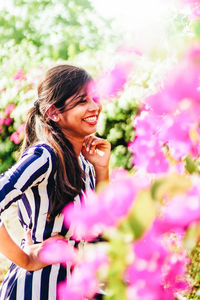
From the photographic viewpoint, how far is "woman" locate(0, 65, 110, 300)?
1.74 meters

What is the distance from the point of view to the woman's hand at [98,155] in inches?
93.9

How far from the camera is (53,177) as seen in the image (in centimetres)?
191

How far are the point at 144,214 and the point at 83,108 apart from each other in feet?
4.86

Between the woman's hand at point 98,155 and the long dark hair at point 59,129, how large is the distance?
312mm

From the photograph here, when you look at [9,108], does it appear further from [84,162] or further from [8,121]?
[84,162]

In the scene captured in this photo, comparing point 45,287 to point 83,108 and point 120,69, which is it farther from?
point 120,69

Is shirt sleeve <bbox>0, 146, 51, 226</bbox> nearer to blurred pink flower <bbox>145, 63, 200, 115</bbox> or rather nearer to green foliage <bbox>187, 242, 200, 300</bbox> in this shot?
blurred pink flower <bbox>145, 63, 200, 115</bbox>

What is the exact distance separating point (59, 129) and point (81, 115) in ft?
0.44

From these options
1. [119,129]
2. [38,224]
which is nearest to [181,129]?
[38,224]

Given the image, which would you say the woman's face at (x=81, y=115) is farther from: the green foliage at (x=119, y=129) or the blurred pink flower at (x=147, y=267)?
the green foliage at (x=119, y=129)

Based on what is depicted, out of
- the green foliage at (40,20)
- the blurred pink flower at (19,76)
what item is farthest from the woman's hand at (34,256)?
the green foliage at (40,20)

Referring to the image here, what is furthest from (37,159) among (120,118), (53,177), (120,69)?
(120,118)

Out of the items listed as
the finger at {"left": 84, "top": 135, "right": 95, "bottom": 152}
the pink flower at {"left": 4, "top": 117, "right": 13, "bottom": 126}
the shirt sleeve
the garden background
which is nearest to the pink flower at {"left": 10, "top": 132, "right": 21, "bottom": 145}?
the garden background

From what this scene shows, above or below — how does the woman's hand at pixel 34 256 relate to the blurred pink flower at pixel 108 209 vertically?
below
